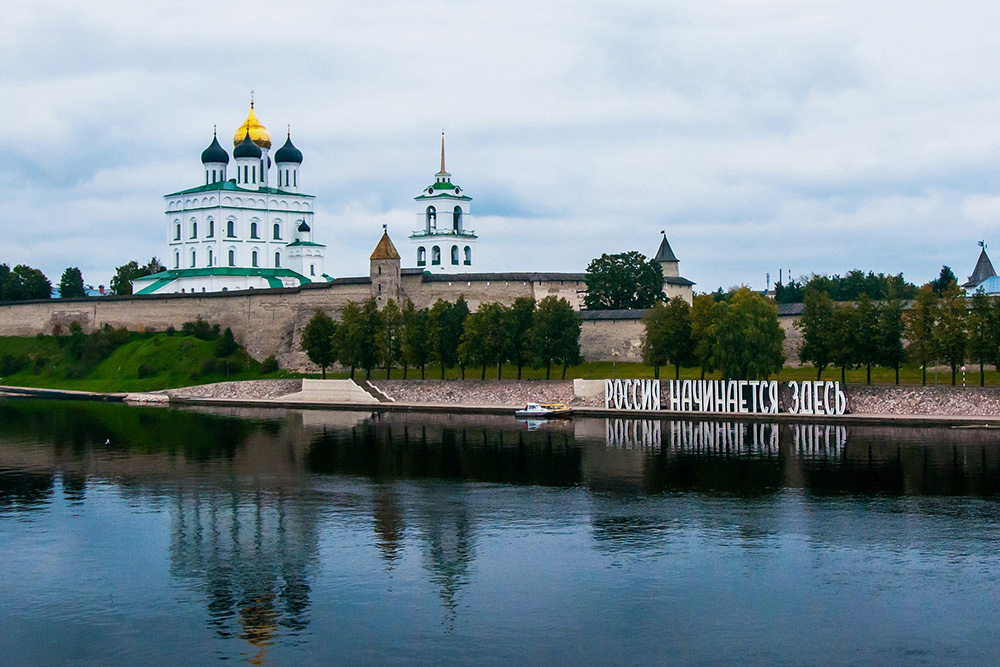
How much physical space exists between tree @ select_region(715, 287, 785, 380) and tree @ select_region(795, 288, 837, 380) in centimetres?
96

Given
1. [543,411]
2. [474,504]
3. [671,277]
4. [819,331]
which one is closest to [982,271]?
[671,277]

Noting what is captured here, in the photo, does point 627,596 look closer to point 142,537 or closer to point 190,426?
point 142,537

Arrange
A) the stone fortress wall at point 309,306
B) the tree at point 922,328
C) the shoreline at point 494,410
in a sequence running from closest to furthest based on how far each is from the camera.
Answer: the shoreline at point 494,410, the tree at point 922,328, the stone fortress wall at point 309,306

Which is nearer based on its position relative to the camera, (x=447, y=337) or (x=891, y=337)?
(x=891, y=337)

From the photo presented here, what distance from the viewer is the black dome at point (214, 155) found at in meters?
71.1

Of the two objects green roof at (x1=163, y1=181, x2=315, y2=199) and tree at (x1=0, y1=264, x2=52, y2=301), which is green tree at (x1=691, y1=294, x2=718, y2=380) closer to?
green roof at (x1=163, y1=181, x2=315, y2=199)

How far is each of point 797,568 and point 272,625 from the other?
25.7 feet

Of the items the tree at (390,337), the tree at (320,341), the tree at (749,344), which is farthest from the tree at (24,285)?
the tree at (749,344)

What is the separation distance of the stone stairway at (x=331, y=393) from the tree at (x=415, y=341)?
2031mm

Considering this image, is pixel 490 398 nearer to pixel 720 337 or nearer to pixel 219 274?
pixel 720 337

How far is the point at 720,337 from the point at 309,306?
75.9 feet

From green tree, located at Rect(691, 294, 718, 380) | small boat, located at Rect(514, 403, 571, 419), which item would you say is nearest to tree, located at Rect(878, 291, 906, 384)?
green tree, located at Rect(691, 294, 718, 380)

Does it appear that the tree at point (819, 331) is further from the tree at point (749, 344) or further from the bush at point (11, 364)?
the bush at point (11, 364)

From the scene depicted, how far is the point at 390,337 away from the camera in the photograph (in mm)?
48625
